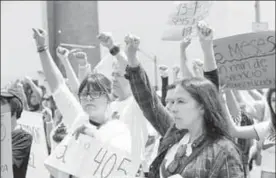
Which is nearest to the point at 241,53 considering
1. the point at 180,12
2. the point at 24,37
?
the point at 180,12

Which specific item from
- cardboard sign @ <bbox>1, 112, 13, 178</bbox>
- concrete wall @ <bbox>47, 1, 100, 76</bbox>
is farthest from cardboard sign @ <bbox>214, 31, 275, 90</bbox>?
concrete wall @ <bbox>47, 1, 100, 76</bbox>

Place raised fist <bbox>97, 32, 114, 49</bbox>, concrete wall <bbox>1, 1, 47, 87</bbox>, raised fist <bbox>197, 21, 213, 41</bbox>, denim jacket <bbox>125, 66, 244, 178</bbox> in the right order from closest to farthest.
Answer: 1. denim jacket <bbox>125, 66, 244, 178</bbox>
2. raised fist <bbox>197, 21, 213, 41</bbox>
3. raised fist <bbox>97, 32, 114, 49</bbox>
4. concrete wall <bbox>1, 1, 47, 87</bbox>

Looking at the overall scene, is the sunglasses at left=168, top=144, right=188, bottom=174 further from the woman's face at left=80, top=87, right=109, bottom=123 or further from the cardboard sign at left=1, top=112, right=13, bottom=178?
the cardboard sign at left=1, top=112, right=13, bottom=178

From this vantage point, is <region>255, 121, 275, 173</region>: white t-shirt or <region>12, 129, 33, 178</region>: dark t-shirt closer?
<region>12, 129, 33, 178</region>: dark t-shirt

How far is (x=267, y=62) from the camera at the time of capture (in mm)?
3043

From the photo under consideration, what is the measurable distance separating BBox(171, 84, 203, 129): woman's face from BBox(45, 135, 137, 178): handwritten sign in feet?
1.44

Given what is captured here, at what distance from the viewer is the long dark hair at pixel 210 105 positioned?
1.98 m

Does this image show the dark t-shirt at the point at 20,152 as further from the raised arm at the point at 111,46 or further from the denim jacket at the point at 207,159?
the raised arm at the point at 111,46

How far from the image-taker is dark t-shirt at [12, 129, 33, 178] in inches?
78.1

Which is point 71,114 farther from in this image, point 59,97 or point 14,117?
point 14,117

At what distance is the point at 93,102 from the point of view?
8.01ft

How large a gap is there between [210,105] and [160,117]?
41 cm

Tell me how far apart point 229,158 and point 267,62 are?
1.31m

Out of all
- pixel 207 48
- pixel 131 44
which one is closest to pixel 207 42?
pixel 207 48
